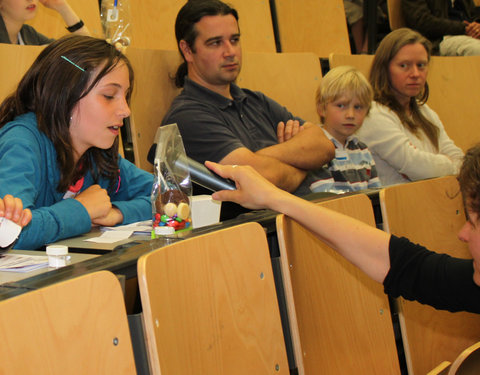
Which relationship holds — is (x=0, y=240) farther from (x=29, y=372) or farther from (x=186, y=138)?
(x=186, y=138)

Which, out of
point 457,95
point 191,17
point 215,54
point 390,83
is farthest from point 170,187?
point 457,95

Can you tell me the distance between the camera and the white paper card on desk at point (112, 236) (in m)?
1.30

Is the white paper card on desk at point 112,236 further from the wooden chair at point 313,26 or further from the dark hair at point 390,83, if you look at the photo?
the wooden chair at point 313,26

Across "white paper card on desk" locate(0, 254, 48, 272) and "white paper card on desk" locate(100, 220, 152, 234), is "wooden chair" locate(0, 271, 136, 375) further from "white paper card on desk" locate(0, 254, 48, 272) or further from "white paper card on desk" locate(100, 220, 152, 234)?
"white paper card on desk" locate(100, 220, 152, 234)

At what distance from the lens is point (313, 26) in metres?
3.51

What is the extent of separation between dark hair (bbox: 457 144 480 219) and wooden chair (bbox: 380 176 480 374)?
56cm

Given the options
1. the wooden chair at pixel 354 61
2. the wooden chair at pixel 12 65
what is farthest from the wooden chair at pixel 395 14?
the wooden chair at pixel 12 65

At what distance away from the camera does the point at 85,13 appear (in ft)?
8.30

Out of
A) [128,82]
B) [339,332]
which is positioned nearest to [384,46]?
[128,82]

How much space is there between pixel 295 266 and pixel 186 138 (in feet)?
3.10

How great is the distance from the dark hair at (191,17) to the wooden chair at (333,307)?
1.13 m

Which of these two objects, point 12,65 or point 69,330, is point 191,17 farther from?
point 69,330

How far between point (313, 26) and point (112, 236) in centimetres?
253

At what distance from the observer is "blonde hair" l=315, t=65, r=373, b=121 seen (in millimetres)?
2424
